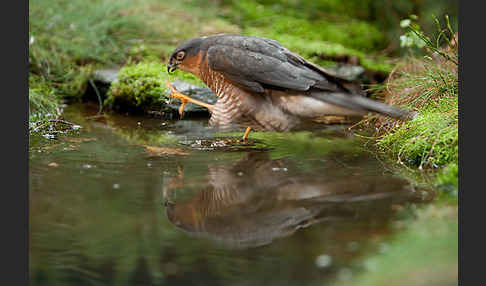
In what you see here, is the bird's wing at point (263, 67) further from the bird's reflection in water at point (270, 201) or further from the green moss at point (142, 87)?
the green moss at point (142, 87)

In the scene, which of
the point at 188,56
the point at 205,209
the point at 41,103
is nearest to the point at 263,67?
the point at 188,56

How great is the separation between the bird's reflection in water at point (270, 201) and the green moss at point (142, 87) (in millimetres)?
2203

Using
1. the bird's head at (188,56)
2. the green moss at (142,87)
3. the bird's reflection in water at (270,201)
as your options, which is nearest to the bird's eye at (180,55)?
the bird's head at (188,56)

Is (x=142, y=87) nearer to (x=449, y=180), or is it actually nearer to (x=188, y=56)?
(x=188, y=56)

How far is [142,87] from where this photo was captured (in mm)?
5961

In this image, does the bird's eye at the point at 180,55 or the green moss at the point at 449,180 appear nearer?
the green moss at the point at 449,180

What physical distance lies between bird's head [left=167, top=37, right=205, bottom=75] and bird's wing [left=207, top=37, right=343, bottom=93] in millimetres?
227

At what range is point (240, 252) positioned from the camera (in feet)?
8.52

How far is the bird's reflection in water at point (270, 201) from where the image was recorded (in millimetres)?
2879

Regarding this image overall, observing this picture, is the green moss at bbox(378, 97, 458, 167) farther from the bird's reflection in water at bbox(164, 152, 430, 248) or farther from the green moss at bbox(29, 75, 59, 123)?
the green moss at bbox(29, 75, 59, 123)

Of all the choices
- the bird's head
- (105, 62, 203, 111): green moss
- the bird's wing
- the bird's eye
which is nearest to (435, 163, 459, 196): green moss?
the bird's wing

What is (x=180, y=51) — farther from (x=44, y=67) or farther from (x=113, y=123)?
(x=44, y=67)

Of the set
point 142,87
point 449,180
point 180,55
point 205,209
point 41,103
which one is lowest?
point 41,103

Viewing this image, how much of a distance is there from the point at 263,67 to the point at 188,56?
2.68 feet
